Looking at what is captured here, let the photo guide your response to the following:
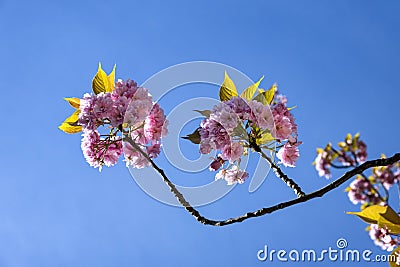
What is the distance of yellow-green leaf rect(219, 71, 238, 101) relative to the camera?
5.37ft

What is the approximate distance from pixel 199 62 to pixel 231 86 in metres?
0.17

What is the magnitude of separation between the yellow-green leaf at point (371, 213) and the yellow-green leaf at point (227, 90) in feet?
1.78

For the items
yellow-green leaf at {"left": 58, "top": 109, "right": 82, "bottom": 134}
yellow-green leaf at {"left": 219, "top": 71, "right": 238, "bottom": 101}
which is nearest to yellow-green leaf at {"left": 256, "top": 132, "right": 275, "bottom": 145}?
yellow-green leaf at {"left": 219, "top": 71, "right": 238, "bottom": 101}

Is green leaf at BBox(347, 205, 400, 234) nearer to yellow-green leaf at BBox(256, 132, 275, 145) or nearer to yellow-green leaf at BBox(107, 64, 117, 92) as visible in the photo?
yellow-green leaf at BBox(256, 132, 275, 145)

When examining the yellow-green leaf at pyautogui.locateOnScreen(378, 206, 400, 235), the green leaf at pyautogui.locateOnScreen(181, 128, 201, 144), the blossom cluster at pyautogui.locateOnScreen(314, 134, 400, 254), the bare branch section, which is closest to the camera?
the bare branch section

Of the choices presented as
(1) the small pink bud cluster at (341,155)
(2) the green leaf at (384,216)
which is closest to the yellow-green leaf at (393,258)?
(2) the green leaf at (384,216)

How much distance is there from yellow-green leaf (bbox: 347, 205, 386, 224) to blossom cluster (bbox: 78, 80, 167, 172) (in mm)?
661

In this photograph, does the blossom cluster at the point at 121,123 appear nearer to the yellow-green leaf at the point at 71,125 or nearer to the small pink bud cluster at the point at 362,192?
the yellow-green leaf at the point at 71,125

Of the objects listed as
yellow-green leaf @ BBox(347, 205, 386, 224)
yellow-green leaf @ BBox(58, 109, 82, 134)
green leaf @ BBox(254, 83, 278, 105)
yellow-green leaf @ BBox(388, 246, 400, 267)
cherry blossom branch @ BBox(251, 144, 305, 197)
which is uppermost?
green leaf @ BBox(254, 83, 278, 105)

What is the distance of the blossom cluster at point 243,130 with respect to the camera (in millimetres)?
1502

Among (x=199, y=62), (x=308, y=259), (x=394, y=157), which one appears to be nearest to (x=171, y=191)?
(x=199, y=62)

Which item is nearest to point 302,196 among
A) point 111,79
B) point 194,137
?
point 194,137

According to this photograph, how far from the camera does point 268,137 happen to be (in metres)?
1.58

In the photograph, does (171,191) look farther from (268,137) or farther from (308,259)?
(308,259)
